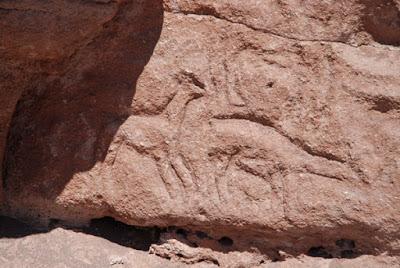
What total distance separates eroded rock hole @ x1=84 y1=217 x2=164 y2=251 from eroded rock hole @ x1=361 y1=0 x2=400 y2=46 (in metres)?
0.73

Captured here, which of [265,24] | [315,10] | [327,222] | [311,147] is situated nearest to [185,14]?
[265,24]

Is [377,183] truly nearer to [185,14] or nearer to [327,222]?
[327,222]

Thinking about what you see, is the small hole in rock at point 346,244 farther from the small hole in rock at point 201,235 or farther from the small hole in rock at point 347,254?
the small hole in rock at point 201,235

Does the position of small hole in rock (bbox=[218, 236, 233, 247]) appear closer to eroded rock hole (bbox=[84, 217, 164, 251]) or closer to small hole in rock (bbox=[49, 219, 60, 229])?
eroded rock hole (bbox=[84, 217, 164, 251])

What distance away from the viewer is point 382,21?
5.90 ft

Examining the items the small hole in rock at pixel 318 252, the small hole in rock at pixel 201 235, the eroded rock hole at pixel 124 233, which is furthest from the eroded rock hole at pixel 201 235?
the small hole in rock at pixel 318 252

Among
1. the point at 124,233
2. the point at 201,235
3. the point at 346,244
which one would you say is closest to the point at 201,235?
the point at 201,235

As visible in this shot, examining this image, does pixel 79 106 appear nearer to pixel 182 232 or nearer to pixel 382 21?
pixel 182 232

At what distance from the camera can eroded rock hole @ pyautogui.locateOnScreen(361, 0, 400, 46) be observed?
1.79m

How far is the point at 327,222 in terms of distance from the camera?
1.76 m

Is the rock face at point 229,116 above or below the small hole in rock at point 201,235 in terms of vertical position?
above

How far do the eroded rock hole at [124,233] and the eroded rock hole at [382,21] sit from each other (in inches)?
28.8

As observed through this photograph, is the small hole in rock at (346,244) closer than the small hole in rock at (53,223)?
Yes

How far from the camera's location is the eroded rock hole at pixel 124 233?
193cm
